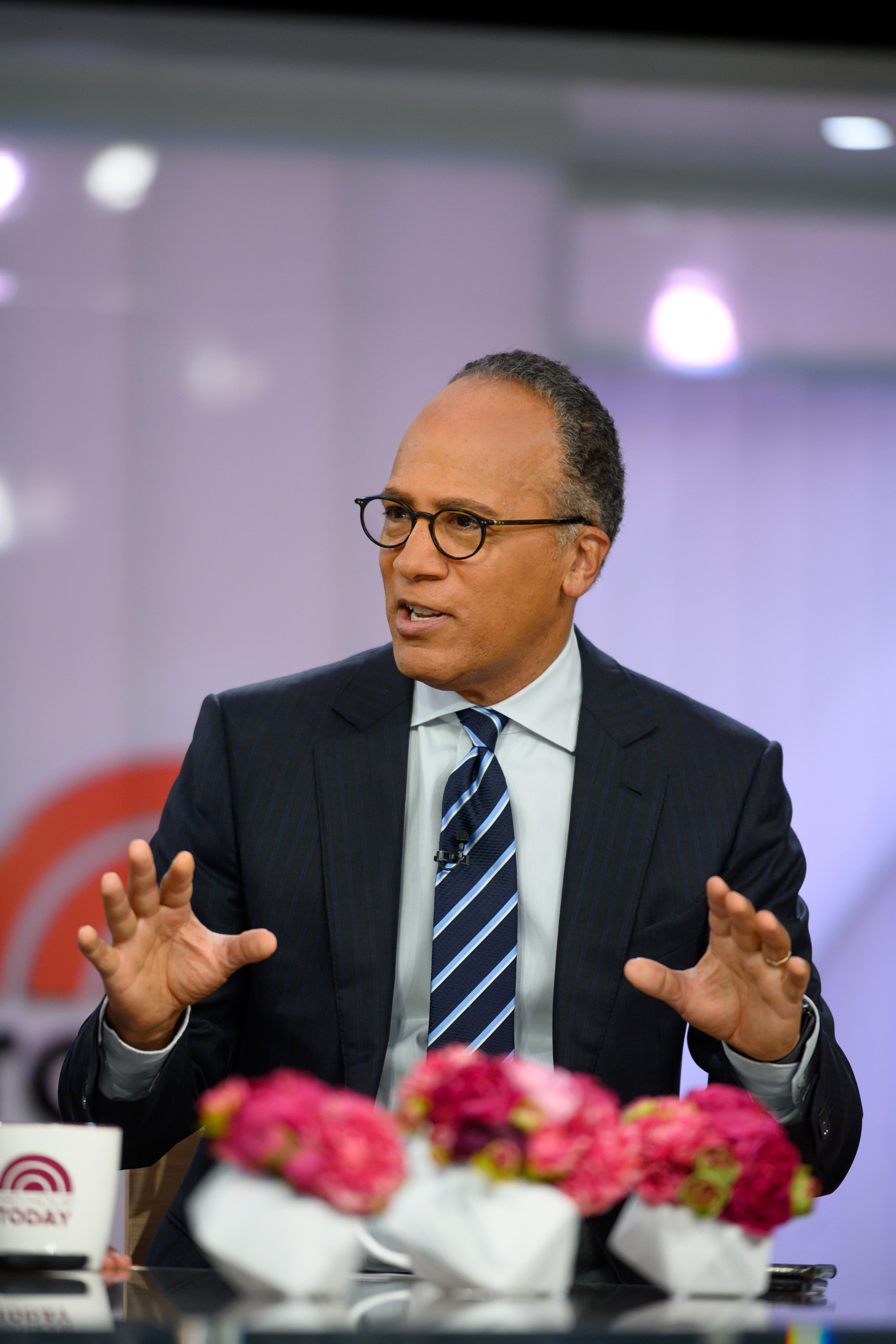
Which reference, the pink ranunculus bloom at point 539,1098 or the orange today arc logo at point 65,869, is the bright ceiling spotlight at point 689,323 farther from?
the pink ranunculus bloom at point 539,1098

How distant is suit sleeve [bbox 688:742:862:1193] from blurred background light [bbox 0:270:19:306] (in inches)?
97.8

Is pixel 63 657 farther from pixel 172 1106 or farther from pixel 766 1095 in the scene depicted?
pixel 766 1095

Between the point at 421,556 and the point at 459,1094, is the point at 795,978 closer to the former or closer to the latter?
the point at 459,1094

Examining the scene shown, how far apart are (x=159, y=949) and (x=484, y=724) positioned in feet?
2.18

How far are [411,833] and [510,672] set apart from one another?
28 centimetres

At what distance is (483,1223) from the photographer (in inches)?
38.1

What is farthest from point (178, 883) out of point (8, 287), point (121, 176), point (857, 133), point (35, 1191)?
point (857, 133)

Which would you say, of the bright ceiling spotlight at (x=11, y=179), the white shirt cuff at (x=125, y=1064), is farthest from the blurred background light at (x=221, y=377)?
the white shirt cuff at (x=125, y=1064)

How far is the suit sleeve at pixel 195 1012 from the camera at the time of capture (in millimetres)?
1646

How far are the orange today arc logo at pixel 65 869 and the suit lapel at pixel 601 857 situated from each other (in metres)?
1.81

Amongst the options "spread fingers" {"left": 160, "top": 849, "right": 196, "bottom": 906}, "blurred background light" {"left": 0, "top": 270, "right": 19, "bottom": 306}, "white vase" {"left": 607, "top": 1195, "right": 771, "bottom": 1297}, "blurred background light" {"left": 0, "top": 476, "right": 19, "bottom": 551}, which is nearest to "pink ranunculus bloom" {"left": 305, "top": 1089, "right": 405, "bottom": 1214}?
"white vase" {"left": 607, "top": 1195, "right": 771, "bottom": 1297}

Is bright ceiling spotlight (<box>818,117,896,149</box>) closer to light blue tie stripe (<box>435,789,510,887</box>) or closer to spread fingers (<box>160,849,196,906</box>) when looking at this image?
light blue tie stripe (<box>435,789,510,887</box>)

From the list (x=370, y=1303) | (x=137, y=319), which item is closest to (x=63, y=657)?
(x=137, y=319)

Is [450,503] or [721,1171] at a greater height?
[450,503]
